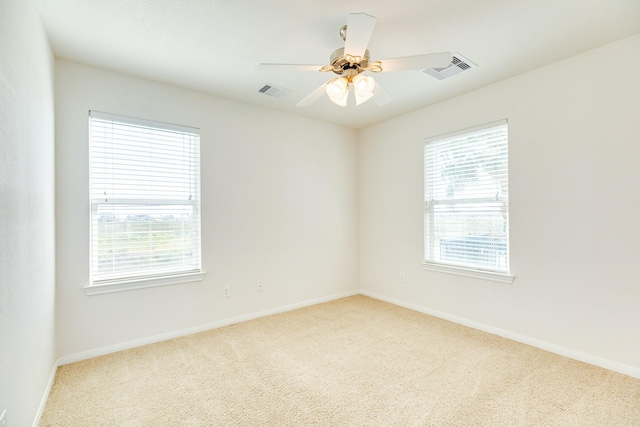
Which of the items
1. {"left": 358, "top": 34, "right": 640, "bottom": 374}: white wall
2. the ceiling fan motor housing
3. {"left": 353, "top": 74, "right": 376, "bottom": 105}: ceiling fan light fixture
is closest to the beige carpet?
{"left": 358, "top": 34, "right": 640, "bottom": 374}: white wall

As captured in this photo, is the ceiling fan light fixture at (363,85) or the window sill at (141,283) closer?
the ceiling fan light fixture at (363,85)

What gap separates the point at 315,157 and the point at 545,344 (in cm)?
312

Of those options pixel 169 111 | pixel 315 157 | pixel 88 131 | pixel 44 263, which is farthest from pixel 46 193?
pixel 315 157

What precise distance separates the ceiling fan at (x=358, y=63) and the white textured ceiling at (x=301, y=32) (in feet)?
0.98

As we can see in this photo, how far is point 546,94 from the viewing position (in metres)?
2.59

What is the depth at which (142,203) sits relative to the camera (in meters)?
2.76

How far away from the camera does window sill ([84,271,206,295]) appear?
2.52m

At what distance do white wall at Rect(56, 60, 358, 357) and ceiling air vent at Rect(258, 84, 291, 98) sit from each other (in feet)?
1.37

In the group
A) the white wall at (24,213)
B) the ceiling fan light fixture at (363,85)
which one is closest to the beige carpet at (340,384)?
the white wall at (24,213)

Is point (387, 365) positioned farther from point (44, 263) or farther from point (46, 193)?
point (46, 193)

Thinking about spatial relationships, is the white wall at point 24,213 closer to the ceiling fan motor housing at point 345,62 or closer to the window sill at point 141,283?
the window sill at point 141,283

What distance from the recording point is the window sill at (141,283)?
2523 mm

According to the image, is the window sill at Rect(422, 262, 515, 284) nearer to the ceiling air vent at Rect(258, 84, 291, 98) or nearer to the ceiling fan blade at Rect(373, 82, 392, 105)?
the ceiling fan blade at Rect(373, 82, 392, 105)

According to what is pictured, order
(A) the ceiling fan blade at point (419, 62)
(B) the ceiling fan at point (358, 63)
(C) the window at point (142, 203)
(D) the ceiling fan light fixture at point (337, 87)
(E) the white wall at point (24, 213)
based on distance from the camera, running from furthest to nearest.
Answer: (C) the window at point (142, 203) < (D) the ceiling fan light fixture at point (337, 87) < (A) the ceiling fan blade at point (419, 62) < (B) the ceiling fan at point (358, 63) < (E) the white wall at point (24, 213)
